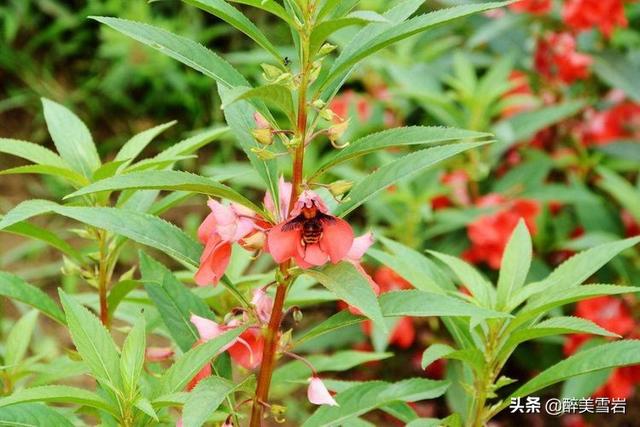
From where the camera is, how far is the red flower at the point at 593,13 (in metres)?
2.35

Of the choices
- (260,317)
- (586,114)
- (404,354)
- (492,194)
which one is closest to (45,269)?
(404,354)

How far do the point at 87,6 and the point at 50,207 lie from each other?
3.02 meters

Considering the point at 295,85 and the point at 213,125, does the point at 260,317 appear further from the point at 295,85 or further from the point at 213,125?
the point at 213,125

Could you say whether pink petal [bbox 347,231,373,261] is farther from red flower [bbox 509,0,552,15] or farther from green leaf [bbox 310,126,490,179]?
red flower [bbox 509,0,552,15]

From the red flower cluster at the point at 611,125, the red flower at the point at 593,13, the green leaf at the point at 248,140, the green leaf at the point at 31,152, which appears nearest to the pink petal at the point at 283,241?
the green leaf at the point at 248,140

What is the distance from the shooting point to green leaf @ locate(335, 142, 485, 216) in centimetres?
97

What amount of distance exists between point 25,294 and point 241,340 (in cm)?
29

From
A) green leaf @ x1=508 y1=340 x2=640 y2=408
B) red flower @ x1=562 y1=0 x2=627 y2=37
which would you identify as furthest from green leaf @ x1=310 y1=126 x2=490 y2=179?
red flower @ x1=562 y1=0 x2=627 y2=37

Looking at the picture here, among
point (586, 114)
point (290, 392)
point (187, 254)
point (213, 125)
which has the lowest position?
point (187, 254)

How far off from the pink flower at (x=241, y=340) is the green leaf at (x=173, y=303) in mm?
23

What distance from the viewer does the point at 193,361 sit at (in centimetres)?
95

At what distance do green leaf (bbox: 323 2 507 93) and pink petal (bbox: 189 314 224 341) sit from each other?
30cm

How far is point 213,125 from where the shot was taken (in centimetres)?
359

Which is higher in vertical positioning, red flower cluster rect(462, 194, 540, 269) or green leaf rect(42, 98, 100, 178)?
red flower cluster rect(462, 194, 540, 269)
